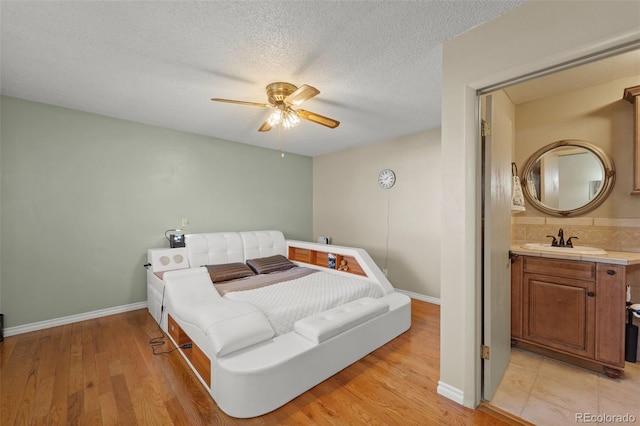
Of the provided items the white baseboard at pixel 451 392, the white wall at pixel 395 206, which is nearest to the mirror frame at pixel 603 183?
the white wall at pixel 395 206

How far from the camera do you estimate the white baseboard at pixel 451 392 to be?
5.69 ft

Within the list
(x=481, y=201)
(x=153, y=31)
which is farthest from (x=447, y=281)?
(x=153, y=31)

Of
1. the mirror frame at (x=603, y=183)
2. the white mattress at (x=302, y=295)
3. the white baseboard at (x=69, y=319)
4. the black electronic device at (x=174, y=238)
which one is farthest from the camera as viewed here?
the black electronic device at (x=174, y=238)

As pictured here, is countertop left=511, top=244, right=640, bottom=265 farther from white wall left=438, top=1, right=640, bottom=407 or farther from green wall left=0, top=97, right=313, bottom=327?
green wall left=0, top=97, right=313, bottom=327

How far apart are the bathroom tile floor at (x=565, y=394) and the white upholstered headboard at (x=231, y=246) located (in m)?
3.24

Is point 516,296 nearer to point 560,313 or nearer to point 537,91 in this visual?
point 560,313

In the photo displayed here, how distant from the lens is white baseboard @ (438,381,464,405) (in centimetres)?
173

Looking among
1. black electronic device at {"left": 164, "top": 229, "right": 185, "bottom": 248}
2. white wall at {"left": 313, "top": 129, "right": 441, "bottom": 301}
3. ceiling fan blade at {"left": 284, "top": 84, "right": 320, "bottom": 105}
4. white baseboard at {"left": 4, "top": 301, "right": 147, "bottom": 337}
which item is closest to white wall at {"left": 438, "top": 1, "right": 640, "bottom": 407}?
ceiling fan blade at {"left": 284, "top": 84, "right": 320, "bottom": 105}

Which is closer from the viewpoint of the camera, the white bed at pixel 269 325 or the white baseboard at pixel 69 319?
the white bed at pixel 269 325

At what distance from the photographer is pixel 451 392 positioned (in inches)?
69.9

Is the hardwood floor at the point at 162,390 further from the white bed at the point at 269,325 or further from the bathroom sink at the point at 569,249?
the bathroom sink at the point at 569,249

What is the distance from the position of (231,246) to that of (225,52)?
2672 mm

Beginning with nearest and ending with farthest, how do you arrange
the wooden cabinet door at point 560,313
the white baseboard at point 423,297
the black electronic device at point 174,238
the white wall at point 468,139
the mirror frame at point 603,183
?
the white wall at point 468,139 → the wooden cabinet door at point 560,313 → the mirror frame at point 603,183 → the black electronic device at point 174,238 → the white baseboard at point 423,297

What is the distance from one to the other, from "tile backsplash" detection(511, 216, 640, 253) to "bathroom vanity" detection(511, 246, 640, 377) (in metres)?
0.21
